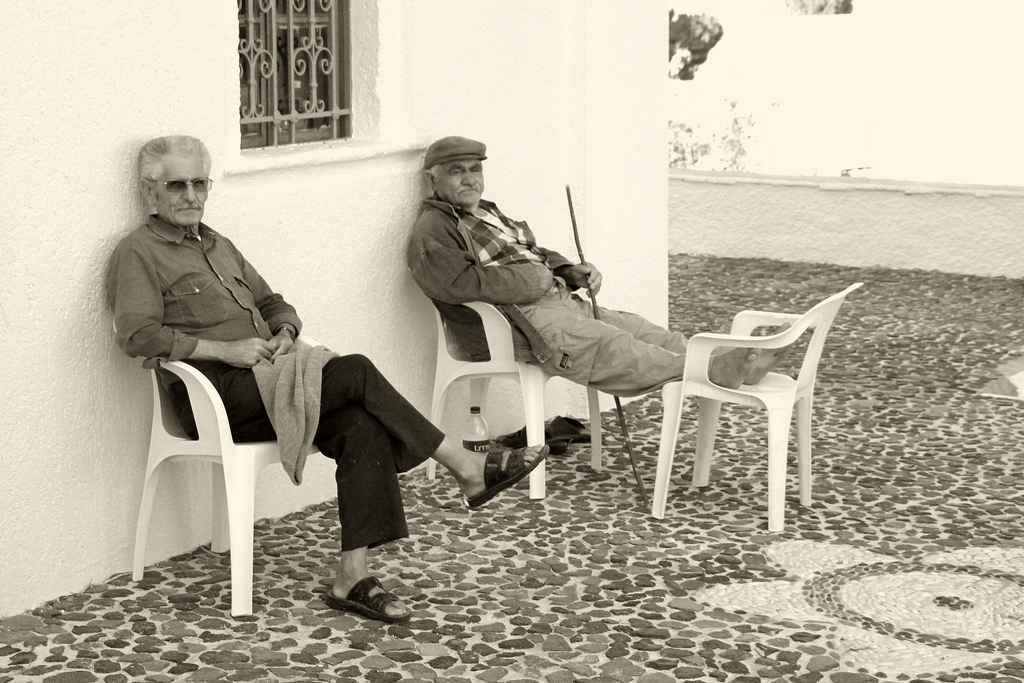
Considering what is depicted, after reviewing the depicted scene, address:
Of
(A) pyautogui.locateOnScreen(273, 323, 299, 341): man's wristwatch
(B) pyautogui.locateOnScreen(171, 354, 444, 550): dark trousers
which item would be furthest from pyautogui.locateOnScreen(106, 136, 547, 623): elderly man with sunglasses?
(A) pyautogui.locateOnScreen(273, 323, 299, 341): man's wristwatch

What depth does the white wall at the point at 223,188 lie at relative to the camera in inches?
172

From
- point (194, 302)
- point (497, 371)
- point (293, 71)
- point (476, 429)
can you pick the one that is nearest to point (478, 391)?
point (476, 429)

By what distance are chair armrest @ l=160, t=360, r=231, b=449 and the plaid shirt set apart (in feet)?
5.08

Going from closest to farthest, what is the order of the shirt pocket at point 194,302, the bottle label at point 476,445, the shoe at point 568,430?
1. the shirt pocket at point 194,302
2. the bottle label at point 476,445
3. the shoe at point 568,430

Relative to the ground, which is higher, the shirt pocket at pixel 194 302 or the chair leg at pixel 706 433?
the shirt pocket at pixel 194 302

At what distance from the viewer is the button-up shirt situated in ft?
14.6

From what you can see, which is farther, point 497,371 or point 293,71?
point 497,371

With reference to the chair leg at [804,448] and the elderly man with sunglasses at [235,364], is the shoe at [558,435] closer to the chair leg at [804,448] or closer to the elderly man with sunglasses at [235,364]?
the chair leg at [804,448]

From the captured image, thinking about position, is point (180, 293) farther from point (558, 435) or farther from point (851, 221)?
point (851, 221)

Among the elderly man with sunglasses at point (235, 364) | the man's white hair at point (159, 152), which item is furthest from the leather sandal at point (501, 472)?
the man's white hair at point (159, 152)

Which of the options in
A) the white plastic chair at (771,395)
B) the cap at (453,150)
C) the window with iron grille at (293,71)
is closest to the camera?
the white plastic chair at (771,395)

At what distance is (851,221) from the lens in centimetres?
1148

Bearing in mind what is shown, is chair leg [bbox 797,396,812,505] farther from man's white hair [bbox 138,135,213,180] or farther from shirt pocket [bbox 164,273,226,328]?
man's white hair [bbox 138,135,213,180]

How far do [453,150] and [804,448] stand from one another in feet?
5.75
